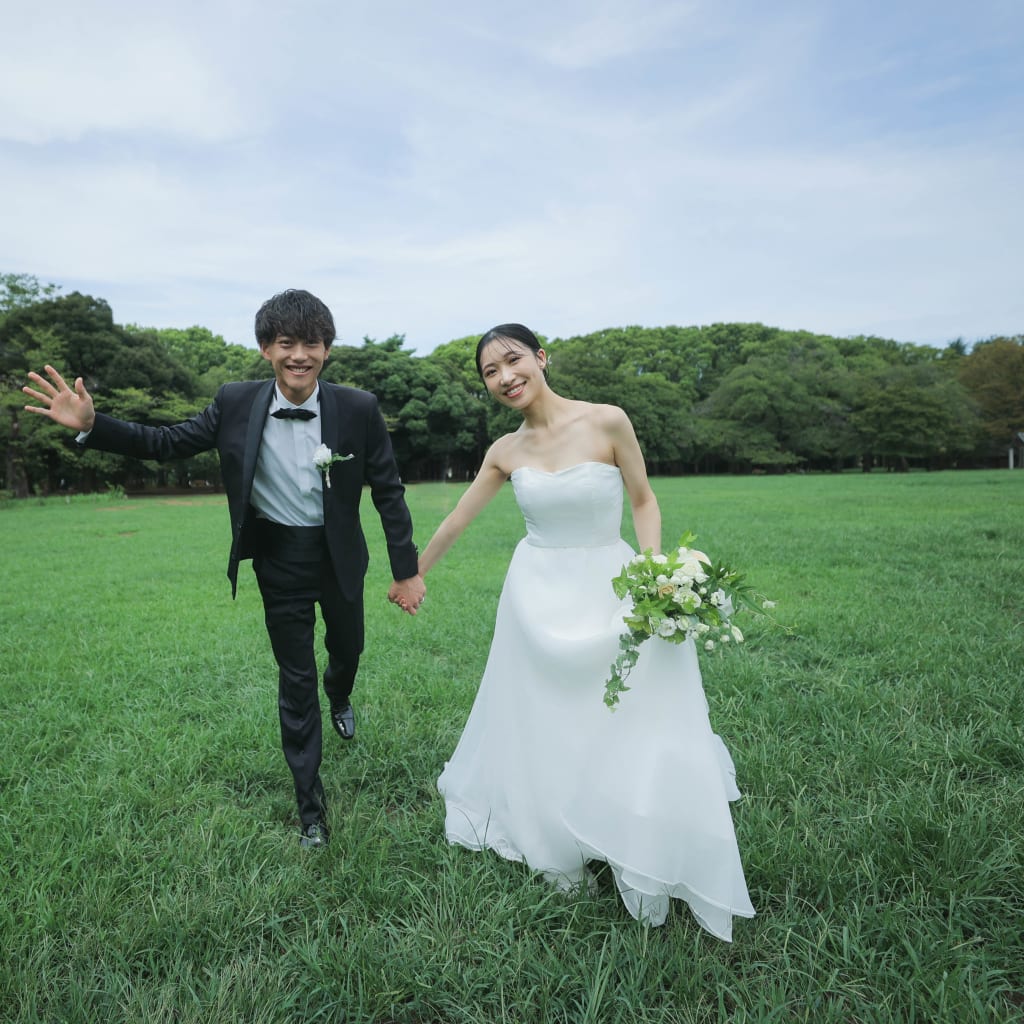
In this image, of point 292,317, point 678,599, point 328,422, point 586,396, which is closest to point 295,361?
point 292,317

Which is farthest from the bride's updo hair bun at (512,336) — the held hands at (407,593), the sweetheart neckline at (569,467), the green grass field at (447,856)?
the green grass field at (447,856)

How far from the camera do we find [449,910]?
97.3 inches

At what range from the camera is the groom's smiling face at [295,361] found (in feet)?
9.79

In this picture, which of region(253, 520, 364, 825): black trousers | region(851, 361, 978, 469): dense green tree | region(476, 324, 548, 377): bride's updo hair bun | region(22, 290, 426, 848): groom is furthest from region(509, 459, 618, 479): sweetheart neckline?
region(851, 361, 978, 469): dense green tree

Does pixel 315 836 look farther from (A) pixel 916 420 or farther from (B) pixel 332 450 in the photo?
(A) pixel 916 420

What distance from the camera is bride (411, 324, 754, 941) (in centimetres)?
243

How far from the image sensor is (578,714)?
275 centimetres

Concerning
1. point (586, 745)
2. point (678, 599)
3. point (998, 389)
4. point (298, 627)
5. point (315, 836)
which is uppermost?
point (998, 389)

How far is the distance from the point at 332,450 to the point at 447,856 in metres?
1.80

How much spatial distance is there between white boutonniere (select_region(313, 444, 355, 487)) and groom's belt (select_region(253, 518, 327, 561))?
0.26 metres

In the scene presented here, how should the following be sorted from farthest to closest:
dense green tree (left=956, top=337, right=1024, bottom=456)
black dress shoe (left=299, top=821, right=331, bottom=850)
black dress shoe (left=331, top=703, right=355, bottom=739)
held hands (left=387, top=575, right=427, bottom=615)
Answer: dense green tree (left=956, top=337, right=1024, bottom=456) < black dress shoe (left=331, top=703, right=355, bottom=739) < held hands (left=387, top=575, right=427, bottom=615) < black dress shoe (left=299, top=821, right=331, bottom=850)

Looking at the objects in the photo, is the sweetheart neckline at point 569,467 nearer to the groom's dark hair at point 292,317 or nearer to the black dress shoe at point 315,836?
the groom's dark hair at point 292,317

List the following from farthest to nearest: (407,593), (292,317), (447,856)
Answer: (407,593) → (292,317) → (447,856)

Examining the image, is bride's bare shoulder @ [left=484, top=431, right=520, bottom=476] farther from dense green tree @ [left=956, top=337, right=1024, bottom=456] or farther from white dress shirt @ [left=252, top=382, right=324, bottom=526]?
dense green tree @ [left=956, top=337, right=1024, bottom=456]
